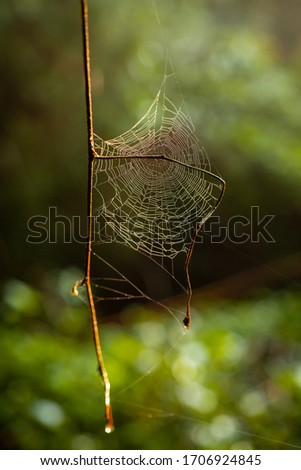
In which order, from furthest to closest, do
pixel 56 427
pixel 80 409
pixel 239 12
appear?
pixel 239 12 < pixel 80 409 < pixel 56 427

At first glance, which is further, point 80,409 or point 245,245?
point 245,245

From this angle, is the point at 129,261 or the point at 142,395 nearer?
the point at 142,395

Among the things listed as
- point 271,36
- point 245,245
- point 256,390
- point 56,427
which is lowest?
point 56,427

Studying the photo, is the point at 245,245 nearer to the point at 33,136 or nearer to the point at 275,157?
the point at 275,157

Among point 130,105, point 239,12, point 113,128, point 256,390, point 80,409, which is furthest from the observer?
point 239,12

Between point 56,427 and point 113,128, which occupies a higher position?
point 113,128

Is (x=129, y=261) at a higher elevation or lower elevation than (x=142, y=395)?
higher

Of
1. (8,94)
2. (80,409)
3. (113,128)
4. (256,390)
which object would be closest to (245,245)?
(113,128)
